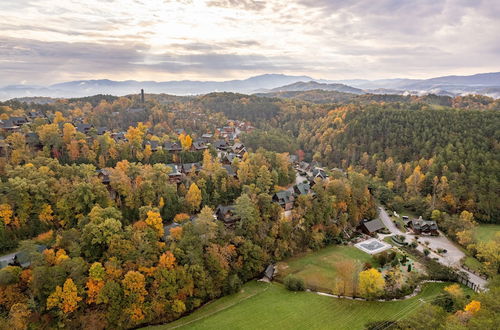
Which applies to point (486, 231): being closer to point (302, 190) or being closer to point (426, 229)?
point (426, 229)

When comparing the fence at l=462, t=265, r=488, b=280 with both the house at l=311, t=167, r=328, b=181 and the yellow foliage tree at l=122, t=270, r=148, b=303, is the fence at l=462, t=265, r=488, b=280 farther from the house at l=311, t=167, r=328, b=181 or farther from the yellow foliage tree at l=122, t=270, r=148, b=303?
the yellow foliage tree at l=122, t=270, r=148, b=303

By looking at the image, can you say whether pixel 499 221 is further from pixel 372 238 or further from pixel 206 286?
pixel 206 286

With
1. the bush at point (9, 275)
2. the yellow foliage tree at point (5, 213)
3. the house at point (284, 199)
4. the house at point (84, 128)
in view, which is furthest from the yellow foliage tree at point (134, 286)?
the house at point (84, 128)

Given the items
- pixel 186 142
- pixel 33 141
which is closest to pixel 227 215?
pixel 186 142

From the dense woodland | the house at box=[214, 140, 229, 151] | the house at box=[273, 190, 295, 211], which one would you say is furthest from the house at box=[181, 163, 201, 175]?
the house at box=[214, 140, 229, 151]

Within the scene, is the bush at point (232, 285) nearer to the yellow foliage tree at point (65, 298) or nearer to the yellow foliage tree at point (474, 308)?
the yellow foliage tree at point (65, 298)
